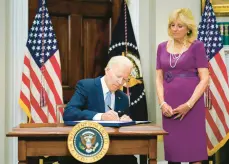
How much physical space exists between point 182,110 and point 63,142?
56.3 inches

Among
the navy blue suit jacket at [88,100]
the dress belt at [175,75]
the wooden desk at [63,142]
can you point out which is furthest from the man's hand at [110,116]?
the dress belt at [175,75]

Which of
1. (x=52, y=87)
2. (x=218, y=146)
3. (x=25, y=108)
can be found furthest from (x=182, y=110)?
(x=25, y=108)

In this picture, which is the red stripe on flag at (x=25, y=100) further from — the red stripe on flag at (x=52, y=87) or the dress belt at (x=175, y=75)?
the dress belt at (x=175, y=75)

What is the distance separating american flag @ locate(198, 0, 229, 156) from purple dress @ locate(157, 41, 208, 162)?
125cm

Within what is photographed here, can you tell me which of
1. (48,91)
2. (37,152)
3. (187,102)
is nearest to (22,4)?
(48,91)

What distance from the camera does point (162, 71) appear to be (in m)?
3.78

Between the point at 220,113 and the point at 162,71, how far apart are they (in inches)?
54.3

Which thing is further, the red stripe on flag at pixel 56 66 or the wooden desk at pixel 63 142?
the red stripe on flag at pixel 56 66

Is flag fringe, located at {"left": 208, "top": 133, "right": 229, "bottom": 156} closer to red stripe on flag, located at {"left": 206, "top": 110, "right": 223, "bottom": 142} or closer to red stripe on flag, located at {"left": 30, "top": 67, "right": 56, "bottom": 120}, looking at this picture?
red stripe on flag, located at {"left": 206, "top": 110, "right": 223, "bottom": 142}

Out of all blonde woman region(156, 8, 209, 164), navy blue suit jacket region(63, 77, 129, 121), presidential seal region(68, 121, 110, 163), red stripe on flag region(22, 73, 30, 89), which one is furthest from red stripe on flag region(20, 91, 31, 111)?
presidential seal region(68, 121, 110, 163)

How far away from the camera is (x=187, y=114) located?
3568mm

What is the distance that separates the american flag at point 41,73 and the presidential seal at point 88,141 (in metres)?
2.43

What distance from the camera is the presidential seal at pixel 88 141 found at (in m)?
2.32

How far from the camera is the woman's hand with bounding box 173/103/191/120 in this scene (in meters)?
3.51
